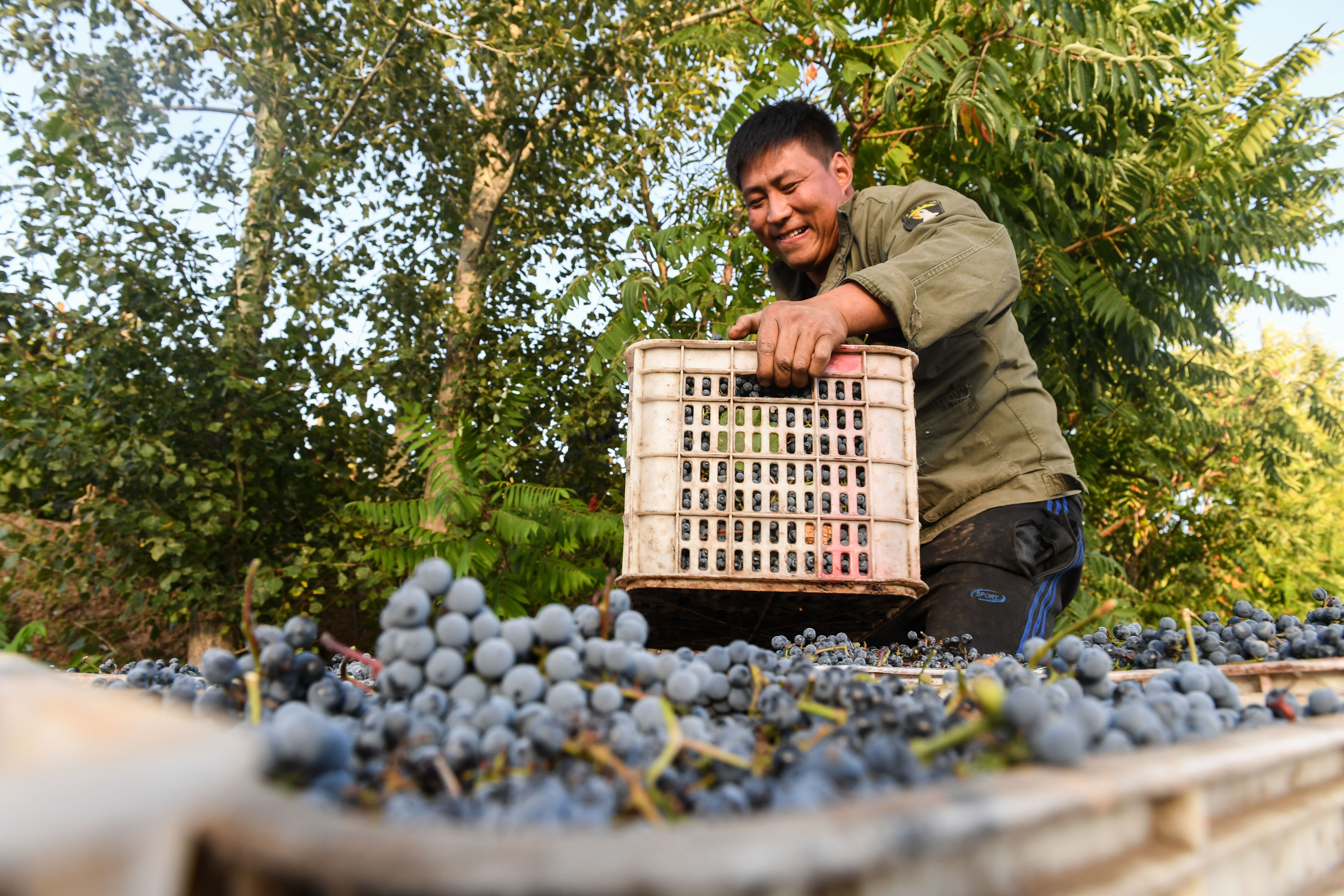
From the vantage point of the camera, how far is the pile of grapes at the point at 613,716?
533mm

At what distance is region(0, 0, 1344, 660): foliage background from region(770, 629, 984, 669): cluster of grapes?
6.93 ft

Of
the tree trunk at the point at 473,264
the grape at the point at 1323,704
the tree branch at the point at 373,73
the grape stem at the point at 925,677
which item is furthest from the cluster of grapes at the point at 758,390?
the tree branch at the point at 373,73

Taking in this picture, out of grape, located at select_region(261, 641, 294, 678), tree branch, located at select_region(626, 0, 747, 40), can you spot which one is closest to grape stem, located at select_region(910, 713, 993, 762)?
grape, located at select_region(261, 641, 294, 678)

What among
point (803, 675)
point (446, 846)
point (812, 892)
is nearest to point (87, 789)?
point (446, 846)

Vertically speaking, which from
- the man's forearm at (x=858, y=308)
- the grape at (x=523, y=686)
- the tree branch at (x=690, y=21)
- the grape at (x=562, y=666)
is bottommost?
the grape at (x=523, y=686)

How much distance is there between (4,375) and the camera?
4.33 m

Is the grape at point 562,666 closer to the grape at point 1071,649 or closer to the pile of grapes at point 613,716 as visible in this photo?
the pile of grapes at point 613,716

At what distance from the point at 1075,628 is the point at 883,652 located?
1.07m

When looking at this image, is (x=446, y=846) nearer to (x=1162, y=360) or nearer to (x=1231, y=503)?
(x=1162, y=360)

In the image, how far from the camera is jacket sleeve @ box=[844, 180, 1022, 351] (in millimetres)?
2066

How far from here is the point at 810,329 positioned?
1.98m

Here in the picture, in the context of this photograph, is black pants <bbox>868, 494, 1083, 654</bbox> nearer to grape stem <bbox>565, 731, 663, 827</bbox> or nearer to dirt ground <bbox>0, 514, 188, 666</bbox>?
grape stem <bbox>565, 731, 663, 827</bbox>

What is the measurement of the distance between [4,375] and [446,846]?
17.3 ft

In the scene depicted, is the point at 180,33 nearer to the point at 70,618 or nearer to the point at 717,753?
the point at 70,618
